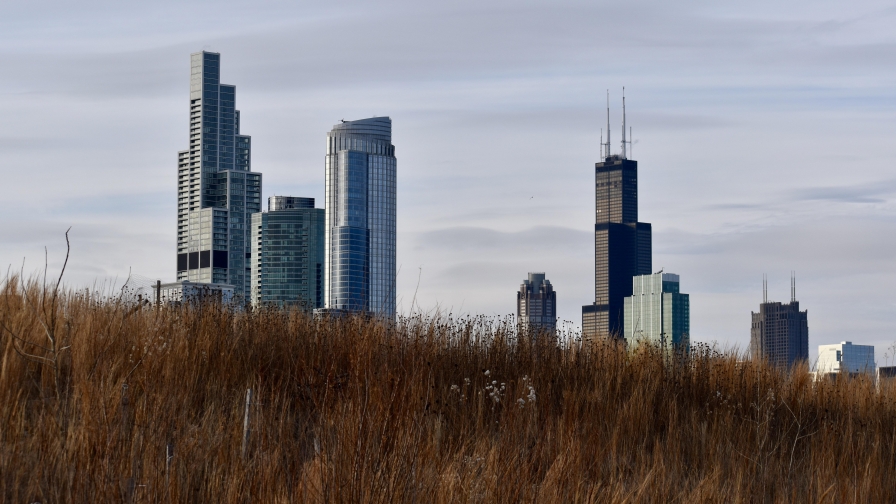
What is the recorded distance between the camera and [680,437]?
9781 mm

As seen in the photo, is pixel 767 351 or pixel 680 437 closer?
pixel 680 437

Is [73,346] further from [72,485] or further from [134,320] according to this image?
[72,485]

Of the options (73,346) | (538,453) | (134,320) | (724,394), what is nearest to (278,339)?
(134,320)

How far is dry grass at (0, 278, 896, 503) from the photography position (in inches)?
211

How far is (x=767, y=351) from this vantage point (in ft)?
51.6

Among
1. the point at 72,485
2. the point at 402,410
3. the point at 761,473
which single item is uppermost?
the point at 402,410

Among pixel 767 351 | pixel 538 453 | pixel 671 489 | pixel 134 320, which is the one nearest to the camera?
pixel 538 453

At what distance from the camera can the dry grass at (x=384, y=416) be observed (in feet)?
17.5

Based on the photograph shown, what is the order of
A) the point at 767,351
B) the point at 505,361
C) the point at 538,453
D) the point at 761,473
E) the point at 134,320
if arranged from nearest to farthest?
the point at 538,453 < the point at 761,473 < the point at 134,320 < the point at 505,361 < the point at 767,351

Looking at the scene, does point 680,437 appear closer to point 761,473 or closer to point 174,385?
point 761,473

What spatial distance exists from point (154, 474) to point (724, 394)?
891cm

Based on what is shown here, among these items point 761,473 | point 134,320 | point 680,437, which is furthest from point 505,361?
point 134,320

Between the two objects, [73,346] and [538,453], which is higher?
[73,346]

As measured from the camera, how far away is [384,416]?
4.87m
